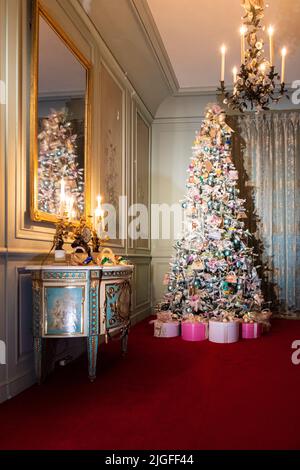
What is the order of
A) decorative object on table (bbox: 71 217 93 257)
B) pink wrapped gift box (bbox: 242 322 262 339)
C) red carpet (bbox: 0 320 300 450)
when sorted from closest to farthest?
red carpet (bbox: 0 320 300 450) → decorative object on table (bbox: 71 217 93 257) → pink wrapped gift box (bbox: 242 322 262 339)

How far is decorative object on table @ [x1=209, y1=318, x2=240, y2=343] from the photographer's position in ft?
14.5

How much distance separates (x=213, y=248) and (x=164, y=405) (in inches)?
104

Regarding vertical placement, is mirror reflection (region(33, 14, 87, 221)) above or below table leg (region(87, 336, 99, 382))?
above

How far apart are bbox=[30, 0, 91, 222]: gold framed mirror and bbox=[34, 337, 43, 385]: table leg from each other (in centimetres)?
83

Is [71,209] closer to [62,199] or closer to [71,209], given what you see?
[71,209]

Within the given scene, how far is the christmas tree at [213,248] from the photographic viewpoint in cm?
485

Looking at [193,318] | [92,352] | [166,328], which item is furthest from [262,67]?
[166,328]

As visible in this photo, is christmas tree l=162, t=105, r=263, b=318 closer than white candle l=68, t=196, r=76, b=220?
No

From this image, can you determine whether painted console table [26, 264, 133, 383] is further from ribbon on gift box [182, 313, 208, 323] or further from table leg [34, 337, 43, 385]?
ribbon on gift box [182, 313, 208, 323]

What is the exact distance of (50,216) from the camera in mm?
3154

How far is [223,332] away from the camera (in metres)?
4.43

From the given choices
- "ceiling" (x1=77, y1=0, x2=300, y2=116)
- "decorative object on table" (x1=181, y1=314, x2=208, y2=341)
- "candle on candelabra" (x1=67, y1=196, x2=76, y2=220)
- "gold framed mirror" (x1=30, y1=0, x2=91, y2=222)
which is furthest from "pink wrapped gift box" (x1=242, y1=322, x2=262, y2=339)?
"ceiling" (x1=77, y1=0, x2=300, y2=116)
